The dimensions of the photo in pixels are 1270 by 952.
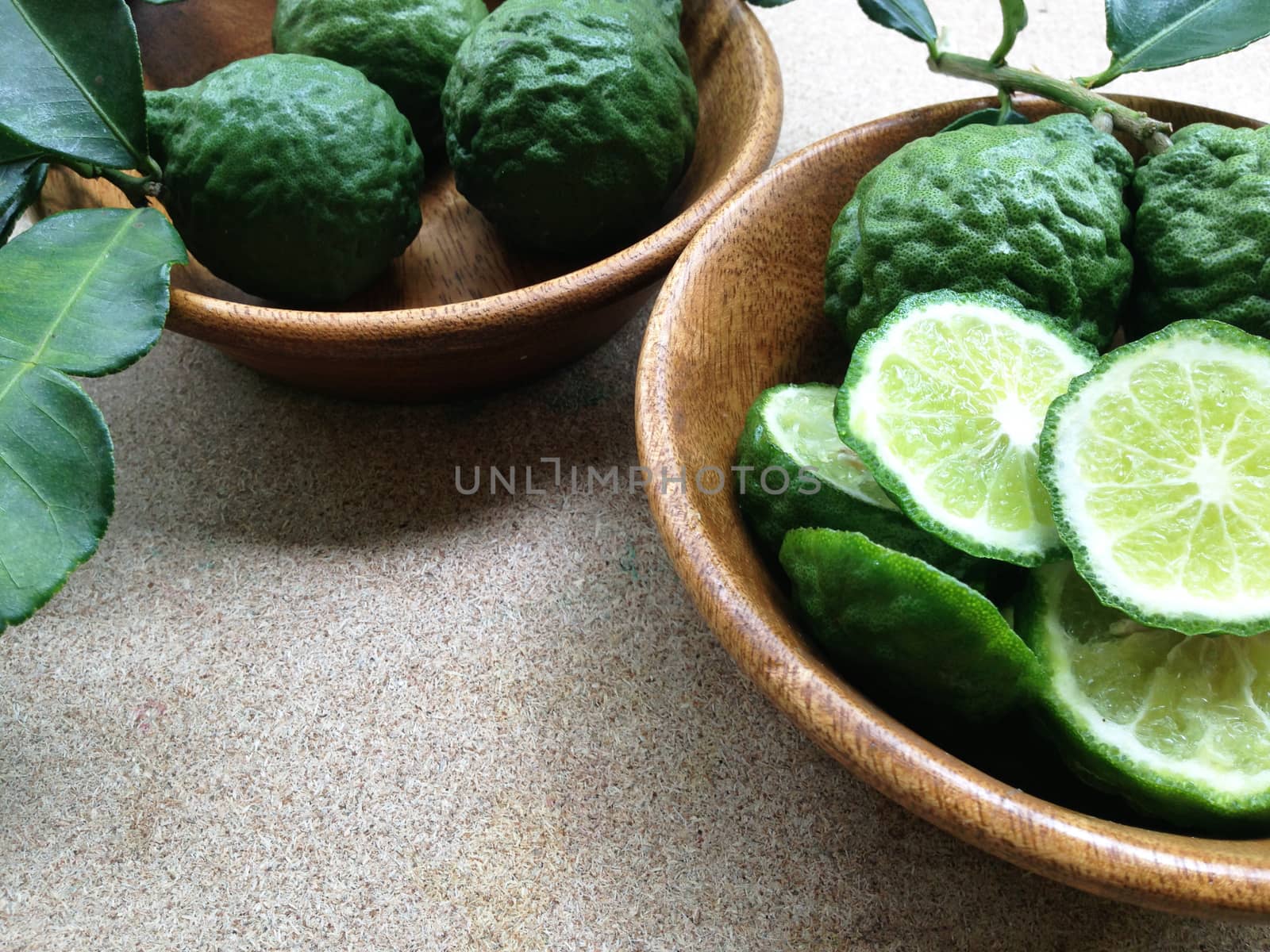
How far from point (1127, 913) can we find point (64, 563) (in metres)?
0.67

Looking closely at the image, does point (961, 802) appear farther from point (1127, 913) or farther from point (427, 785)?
point (427, 785)

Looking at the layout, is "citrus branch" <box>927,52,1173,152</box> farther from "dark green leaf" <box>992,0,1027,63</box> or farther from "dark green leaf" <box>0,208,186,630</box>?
"dark green leaf" <box>0,208,186,630</box>

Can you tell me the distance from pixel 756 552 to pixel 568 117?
36cm

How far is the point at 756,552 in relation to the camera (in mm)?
627

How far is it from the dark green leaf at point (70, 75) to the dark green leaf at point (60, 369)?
0.23ft

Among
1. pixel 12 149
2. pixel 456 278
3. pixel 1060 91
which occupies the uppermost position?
pixel 1060 91

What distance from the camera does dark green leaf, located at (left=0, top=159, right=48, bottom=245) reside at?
732 mm

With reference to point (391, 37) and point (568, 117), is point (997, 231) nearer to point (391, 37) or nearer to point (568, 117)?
point (568, 117)

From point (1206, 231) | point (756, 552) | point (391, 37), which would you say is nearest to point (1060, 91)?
point (1206, 231)

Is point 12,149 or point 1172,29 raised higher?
point 1172,29

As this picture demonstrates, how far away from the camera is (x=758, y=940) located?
0.61 metres

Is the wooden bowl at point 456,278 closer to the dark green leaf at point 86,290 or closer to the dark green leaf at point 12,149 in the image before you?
the dark green leaf at point 86,290

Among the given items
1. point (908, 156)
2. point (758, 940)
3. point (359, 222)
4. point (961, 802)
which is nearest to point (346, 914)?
point (758, 940)

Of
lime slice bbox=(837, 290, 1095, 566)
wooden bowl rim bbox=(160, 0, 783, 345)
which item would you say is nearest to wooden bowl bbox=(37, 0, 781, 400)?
wooden bowl rim bbox=(160, 0, 783, 345)
